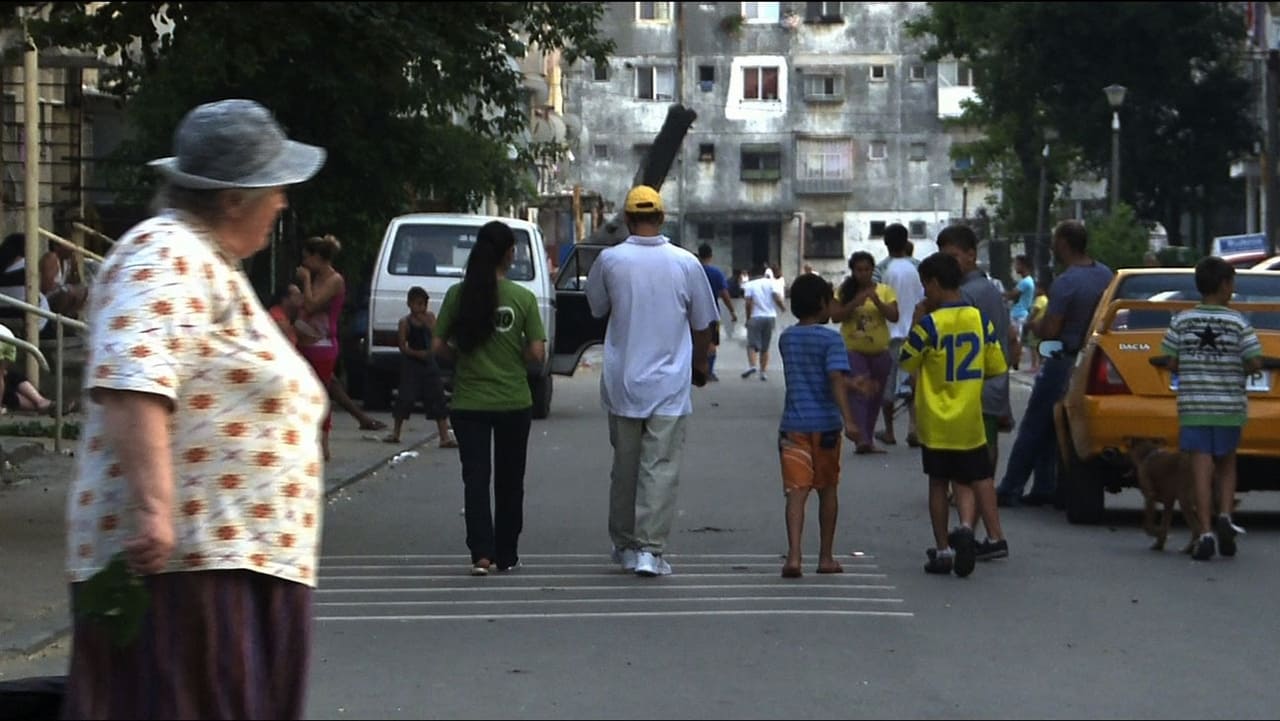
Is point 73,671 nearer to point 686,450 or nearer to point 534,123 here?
point 686,450

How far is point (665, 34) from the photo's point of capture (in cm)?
7869

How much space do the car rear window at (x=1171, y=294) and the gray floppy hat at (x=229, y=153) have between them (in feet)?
30.3

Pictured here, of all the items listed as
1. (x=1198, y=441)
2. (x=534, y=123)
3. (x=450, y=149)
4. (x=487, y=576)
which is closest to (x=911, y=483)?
(x=1198, y=441)

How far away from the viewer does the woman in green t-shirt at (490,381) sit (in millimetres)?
10922

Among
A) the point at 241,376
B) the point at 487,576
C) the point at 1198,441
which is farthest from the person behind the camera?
the point at 1198,441

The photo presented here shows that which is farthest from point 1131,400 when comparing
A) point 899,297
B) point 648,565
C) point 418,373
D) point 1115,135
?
point 1115,135

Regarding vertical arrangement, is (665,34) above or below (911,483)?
above

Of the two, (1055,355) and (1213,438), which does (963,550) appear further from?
(1055,355)

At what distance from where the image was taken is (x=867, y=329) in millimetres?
18828

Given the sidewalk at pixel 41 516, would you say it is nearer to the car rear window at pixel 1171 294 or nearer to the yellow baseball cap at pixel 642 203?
the yellow baseball cap at pixel 642 203

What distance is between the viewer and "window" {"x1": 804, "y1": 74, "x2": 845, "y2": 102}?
79.6 metres

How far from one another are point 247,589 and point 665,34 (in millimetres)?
74881

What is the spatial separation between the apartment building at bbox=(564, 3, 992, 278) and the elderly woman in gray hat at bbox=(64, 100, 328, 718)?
7384cm

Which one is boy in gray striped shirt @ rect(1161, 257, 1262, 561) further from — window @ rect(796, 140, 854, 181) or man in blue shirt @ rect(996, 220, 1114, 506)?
window @ rect(796, 140, 854, 181)
